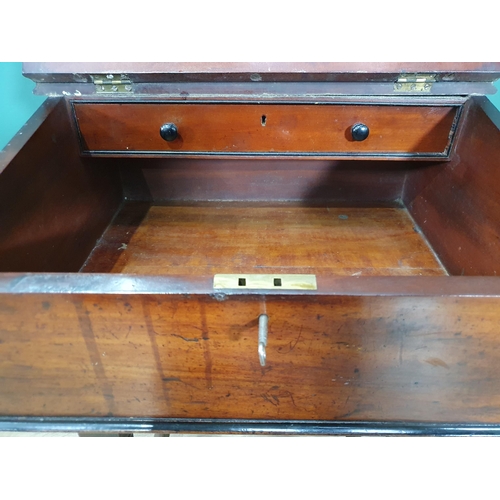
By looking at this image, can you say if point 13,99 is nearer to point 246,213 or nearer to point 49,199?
point 49,199

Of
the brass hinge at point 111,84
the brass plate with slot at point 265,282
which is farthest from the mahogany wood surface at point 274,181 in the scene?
the brass plate with slot at point 265,282

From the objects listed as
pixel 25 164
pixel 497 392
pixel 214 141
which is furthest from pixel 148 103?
pixel 497 392

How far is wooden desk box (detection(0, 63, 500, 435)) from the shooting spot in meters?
0.54

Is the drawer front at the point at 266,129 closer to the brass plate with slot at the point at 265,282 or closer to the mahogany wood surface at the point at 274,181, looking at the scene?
the mahogany wood surface at the point at 274,181

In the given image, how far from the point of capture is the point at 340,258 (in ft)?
3.23

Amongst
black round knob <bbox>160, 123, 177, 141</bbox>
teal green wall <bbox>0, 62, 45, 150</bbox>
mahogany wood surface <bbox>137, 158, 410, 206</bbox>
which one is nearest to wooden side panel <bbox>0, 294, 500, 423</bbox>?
black round knob <bbox>160, 123, 177, 141</bbox>

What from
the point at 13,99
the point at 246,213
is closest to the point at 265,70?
the point at 246,213

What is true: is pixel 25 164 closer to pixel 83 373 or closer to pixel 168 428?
pixel 83 373

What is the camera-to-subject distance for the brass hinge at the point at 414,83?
88 centimetres

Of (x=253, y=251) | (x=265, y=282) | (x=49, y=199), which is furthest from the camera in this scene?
(x=253, y=251)

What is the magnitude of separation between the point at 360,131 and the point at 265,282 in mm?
560

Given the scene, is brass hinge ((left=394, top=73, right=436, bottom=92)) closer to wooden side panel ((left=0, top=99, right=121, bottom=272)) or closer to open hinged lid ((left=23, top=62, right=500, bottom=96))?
open hinged lid ((left=23, top=62, right=500, bottom=96))

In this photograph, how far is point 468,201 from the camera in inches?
35.4

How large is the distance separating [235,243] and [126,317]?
0.52m
